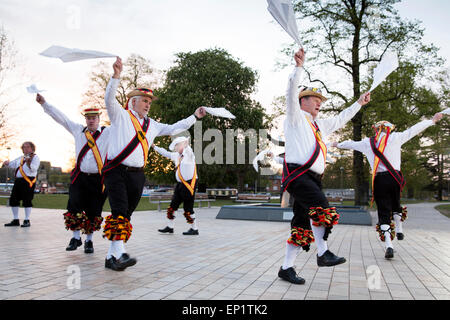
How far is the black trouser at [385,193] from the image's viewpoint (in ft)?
20.5

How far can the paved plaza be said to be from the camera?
12.3 ft

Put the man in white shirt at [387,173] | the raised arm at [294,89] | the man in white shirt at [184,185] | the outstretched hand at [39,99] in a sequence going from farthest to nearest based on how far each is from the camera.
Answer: the man in white shirt at [184,185] → the man in white shirt at [387,173] → the outstretched hand at [39,99] → the raised arm at [294,89]

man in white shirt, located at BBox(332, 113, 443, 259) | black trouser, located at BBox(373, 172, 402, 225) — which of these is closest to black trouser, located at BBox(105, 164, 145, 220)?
man in white shirt, located at BBox(332, 113, 443, 259)

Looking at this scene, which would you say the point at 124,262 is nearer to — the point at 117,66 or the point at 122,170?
the point at 122,170

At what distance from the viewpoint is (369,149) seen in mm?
6570

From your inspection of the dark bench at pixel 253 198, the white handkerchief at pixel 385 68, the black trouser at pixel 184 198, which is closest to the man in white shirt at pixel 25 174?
the black trouser at pixel 184 198

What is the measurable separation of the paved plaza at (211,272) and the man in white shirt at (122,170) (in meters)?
0.38

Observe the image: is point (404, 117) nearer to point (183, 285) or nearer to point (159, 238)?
point (159, 238)

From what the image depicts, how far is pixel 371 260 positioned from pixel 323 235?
90.8 inches

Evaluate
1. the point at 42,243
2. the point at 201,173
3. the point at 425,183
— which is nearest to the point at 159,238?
the point at 42,243

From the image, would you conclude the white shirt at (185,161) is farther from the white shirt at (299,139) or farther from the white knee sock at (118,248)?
the white shirt at (299,139)

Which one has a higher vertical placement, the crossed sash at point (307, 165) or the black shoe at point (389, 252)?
the crossed sash at point (307, 165)

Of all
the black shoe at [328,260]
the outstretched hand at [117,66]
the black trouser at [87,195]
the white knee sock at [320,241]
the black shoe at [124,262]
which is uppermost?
the outstretched hand at [117,66]

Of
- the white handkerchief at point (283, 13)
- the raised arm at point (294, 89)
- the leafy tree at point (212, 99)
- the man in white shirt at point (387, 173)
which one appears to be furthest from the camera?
the leafy tree at point (212, 99)
